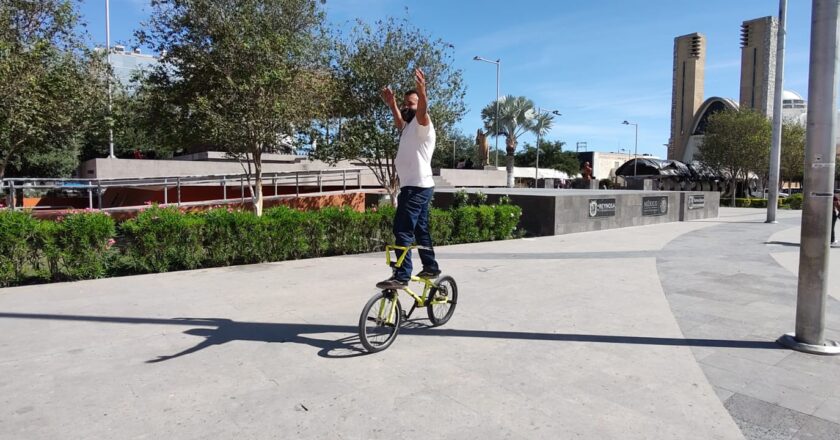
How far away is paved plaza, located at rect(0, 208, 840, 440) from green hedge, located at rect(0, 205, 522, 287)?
405 mm

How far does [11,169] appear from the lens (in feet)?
112

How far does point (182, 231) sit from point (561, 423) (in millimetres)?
6552

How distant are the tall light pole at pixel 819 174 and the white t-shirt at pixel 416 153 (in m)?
3.20

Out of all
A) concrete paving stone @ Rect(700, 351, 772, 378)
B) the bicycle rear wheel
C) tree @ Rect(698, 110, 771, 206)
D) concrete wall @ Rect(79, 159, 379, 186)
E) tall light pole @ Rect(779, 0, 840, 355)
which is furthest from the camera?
tree @ Rect(698, 110, 771, 206)

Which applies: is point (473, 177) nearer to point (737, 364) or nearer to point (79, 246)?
point (79, 246)

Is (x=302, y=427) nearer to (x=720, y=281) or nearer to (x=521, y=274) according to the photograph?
(x=521, y=274)

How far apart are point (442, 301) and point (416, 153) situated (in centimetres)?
148

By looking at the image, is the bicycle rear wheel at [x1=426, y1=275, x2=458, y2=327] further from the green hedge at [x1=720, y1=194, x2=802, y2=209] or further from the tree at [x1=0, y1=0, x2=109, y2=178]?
Answer: the green hedge at [x1=720, y1=194, x2=802, y2=209]

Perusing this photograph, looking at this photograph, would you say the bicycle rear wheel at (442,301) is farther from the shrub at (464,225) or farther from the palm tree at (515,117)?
the palm tree at (515,117)

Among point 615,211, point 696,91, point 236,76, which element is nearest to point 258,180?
point 236,76

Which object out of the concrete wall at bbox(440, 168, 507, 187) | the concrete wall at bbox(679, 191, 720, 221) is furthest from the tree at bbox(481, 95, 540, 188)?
the concrete wall at bbox(679, 191, 720, 221)

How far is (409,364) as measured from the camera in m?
4.03

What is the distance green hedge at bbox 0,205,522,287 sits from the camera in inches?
268

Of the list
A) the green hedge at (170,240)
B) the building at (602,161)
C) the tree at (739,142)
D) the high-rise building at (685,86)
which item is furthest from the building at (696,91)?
the green hedge at (170,240)
